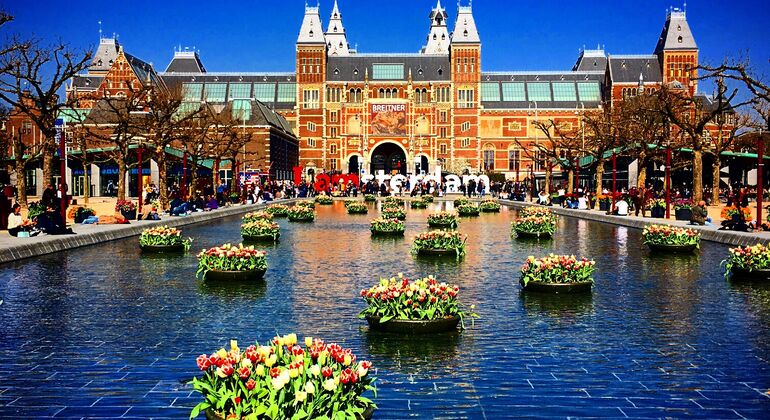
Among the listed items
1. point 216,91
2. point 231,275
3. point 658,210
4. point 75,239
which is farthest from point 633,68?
point 231,275

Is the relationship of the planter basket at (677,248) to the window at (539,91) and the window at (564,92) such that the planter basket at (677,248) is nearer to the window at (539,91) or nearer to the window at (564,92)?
the window at (539,91)

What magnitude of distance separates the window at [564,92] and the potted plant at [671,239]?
318 ft

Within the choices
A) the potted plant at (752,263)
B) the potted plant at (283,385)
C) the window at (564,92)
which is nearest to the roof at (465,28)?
the window at (564,92)

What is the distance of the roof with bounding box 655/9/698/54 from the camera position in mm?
104062

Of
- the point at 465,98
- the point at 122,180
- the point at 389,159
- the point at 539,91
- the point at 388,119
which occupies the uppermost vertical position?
the point at 539,91

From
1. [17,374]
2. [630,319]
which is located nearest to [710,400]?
[630,319]

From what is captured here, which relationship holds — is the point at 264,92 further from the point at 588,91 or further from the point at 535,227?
the point at 535,227

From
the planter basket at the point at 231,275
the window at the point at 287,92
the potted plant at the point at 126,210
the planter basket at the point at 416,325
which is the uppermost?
the window at the point at 287,92

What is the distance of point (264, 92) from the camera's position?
115875mm

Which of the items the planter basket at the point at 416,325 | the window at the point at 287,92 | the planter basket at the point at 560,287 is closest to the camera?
the planter basket at the point at 416,325

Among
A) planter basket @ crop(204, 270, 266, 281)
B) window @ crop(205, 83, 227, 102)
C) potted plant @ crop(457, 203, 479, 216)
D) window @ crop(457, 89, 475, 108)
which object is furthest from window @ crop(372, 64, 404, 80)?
planter basket @ crop(204, 270, 266, 281)

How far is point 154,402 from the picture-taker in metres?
6.38

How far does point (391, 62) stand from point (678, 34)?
35.6m

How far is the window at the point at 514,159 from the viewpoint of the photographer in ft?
359
